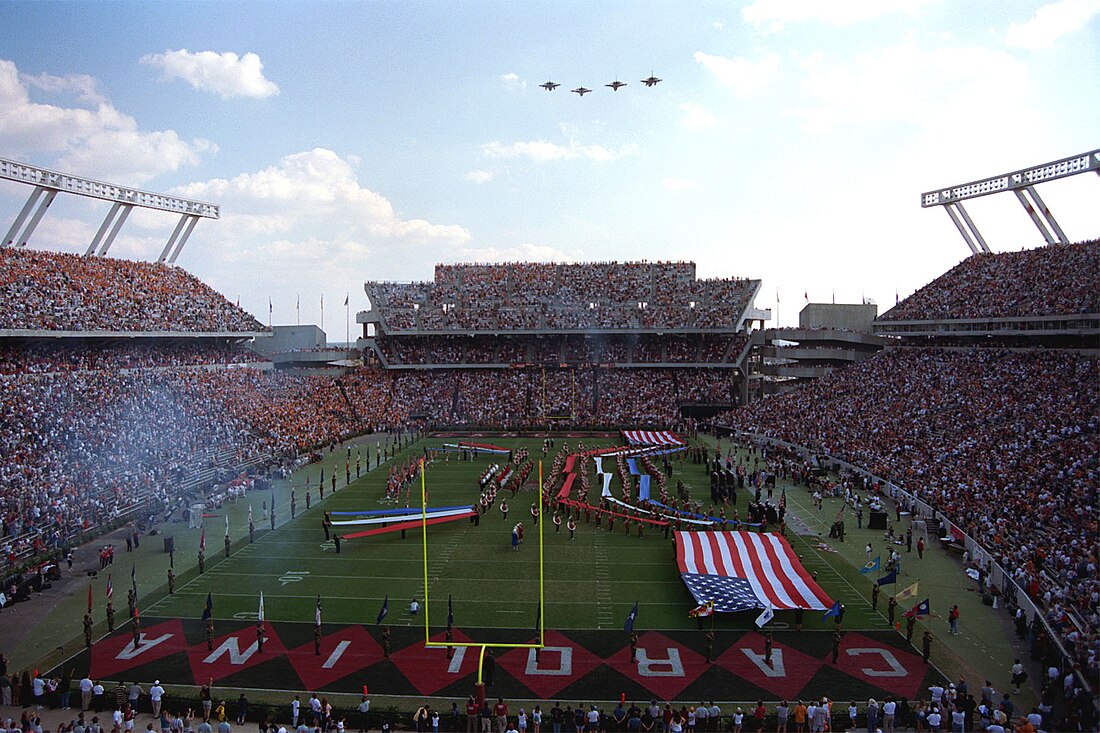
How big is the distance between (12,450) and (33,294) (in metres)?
11.2

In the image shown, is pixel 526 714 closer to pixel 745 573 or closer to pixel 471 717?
pixel 471 717

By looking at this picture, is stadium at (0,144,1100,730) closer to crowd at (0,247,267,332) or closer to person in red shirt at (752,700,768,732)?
crowd at (0,247,267,332)

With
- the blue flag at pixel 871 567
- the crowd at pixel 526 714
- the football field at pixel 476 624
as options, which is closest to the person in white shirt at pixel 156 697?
the crowd at pixel 526 714

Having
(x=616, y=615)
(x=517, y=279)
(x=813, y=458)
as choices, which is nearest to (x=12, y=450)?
(x=616, y=615)

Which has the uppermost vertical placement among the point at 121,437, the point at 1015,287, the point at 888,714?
the point at 1015,287

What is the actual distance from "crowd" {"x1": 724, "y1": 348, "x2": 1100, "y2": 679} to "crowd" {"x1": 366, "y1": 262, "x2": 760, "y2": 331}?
12.9m

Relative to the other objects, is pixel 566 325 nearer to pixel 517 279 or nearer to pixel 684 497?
pixel 517 279

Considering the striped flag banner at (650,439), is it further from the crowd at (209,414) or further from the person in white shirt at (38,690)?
the person in white shirt at (38,690)

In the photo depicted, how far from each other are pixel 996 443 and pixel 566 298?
114 ft

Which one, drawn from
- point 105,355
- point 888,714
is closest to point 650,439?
Result: point 105,355

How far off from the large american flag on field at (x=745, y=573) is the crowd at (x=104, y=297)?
27801 mm

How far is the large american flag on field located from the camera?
15.9 metres

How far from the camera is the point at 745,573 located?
1762cm

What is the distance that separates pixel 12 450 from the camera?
24109mm
